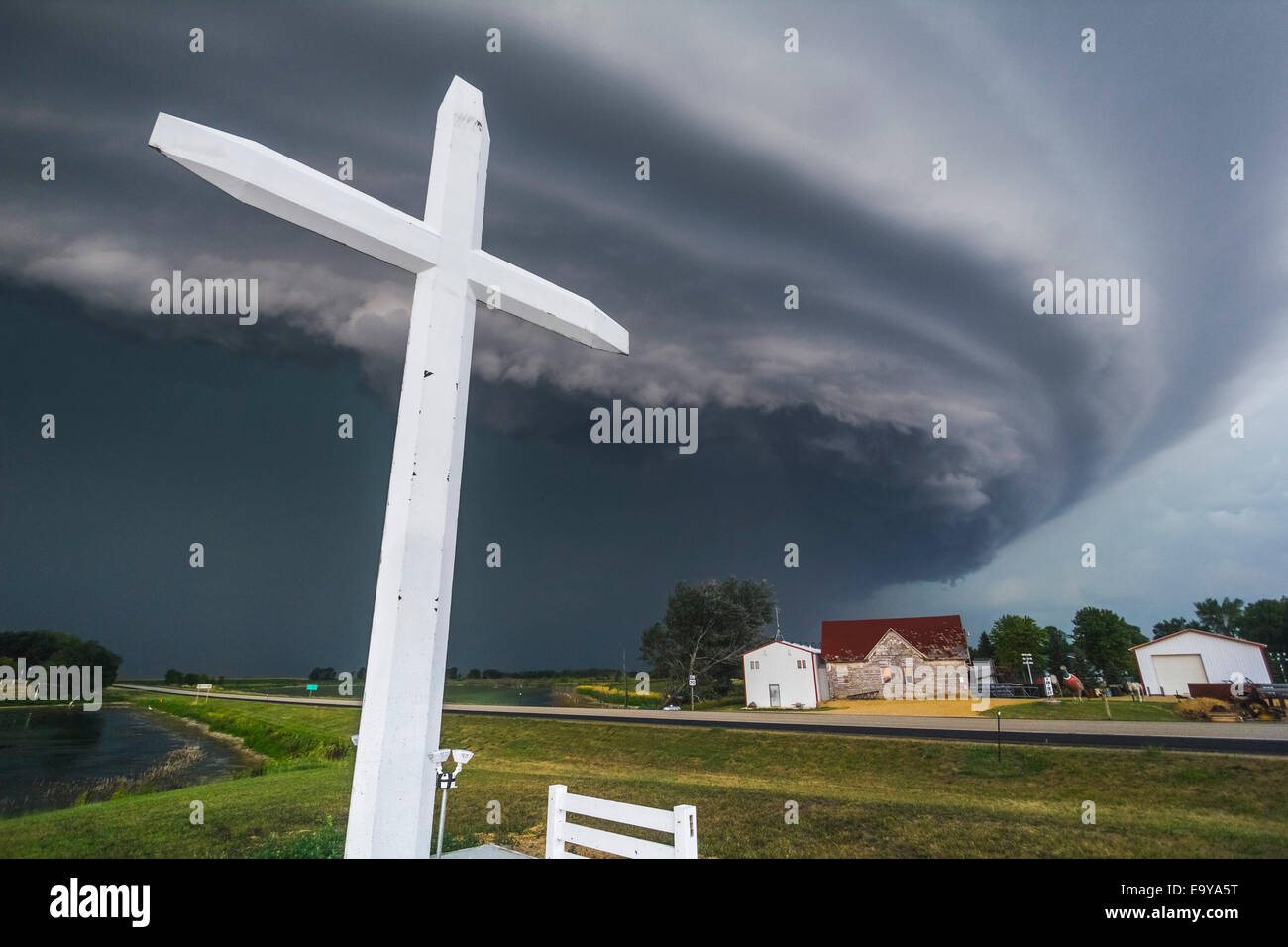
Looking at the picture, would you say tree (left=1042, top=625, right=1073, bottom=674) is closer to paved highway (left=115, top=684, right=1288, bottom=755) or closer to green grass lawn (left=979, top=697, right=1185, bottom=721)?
green grass lawn (left=979, top=697, right=1185, bottom=721)

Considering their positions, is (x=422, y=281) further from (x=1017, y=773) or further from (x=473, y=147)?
(x=1017, y=773)

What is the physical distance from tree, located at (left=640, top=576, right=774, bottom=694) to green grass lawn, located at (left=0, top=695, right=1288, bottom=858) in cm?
1410

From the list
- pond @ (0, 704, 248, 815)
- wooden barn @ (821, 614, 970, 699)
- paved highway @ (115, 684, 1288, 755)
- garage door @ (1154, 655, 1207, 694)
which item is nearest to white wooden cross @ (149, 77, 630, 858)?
paved highway @ (115, 684, 1288, 755)

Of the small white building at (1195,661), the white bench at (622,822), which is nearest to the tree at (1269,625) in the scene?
the small white building at (1195,661)

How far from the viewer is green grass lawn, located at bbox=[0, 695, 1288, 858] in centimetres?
721

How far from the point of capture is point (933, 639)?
28.1 m

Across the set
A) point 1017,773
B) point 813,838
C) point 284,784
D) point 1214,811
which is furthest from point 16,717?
point 1214,811

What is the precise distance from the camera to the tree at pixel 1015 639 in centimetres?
3422

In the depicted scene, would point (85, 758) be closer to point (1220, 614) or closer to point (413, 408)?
point (413, 408)

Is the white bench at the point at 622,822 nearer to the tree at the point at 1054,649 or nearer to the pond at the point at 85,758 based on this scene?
the pond at the point at 85,758

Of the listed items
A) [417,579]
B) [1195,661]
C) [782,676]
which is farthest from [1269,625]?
[417,579]

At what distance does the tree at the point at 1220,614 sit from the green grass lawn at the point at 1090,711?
38.4m

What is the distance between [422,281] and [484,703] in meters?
A: 26.0
